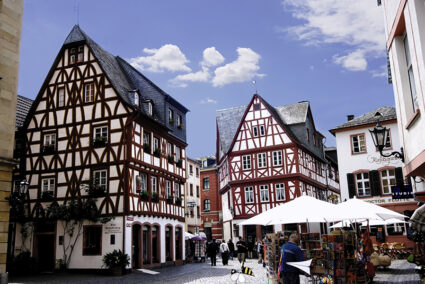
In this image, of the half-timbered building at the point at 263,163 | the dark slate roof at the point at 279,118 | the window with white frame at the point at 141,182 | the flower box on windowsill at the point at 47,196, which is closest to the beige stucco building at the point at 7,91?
the window with white frame at the point at 141,182

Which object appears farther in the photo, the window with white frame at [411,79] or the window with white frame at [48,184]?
the window with white frame at [48,184]

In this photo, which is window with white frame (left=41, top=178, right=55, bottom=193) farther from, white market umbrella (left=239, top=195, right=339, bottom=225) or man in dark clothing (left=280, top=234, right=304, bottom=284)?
man in dark clothing (left=280, top=234, right=304, bottom=284)

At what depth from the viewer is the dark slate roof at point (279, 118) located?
133ft

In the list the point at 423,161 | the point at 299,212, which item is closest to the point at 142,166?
the point at 299,212

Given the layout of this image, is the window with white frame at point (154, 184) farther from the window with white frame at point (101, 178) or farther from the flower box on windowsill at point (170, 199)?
the window with white frame at point (101, 178)

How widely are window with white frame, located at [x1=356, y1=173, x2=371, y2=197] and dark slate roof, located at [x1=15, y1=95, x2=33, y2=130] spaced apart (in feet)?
75.7

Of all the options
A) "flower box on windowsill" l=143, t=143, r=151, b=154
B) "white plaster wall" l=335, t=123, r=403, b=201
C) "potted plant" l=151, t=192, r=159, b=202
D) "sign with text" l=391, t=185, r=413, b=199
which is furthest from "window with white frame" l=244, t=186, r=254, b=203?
"sign with text" l=391, t=185, r=413, b=199

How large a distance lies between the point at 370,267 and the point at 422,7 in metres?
9.85

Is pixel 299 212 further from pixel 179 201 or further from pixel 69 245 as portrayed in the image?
pixel 179 201

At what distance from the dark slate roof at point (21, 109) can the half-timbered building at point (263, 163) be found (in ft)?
56.1

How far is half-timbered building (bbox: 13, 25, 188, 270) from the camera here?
78.0 ft

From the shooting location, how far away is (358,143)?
31844 millimetres

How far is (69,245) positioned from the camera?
2395 cm

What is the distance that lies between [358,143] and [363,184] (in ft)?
9.81
